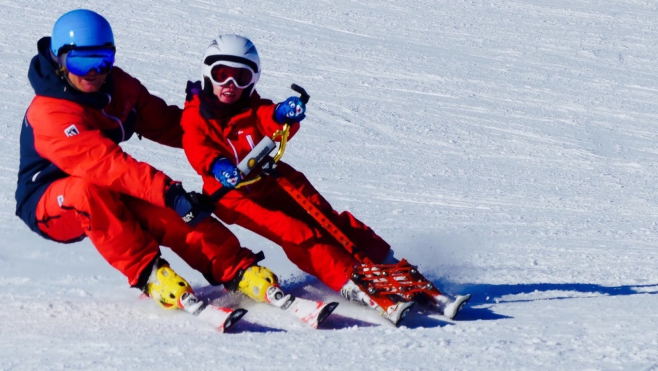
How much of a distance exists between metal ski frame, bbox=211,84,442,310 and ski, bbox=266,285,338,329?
1.02ft

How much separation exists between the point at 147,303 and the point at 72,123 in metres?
1.13

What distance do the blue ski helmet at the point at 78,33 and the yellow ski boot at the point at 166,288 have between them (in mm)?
1205

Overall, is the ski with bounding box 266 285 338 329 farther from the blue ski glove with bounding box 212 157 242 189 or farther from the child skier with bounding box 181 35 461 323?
the blue ski glove with bounding box 212 157 242 189

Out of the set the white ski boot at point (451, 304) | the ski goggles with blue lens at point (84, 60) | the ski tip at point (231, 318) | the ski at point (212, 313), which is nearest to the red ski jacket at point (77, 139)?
the ski goggles with blue lens at point (84, 60)

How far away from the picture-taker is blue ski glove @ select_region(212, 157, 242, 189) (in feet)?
16.2

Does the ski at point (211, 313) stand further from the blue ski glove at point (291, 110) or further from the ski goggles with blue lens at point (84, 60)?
the ski goggles with blue lens at point (84, 60)

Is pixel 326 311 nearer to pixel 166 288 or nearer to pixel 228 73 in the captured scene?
pixel 166 288

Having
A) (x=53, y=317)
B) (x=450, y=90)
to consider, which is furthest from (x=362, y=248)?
(x=450, y=90)

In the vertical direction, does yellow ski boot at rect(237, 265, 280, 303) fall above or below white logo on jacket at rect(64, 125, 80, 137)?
below

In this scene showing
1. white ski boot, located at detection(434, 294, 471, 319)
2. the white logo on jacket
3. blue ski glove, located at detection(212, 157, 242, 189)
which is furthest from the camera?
white ski boot, located at detection(434, 294, 471, 319)

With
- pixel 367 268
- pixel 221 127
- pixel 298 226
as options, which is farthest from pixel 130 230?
pixel 367 268

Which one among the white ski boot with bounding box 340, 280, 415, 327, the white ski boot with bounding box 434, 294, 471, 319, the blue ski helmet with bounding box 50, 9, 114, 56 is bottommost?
the white ski boot with bounding box 340, 280, 415, 327

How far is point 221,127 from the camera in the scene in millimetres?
5426

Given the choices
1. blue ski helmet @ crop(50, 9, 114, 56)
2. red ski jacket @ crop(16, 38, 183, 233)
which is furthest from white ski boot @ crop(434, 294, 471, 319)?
blue ski helmet @ crop(50, 9, 114, 56)
